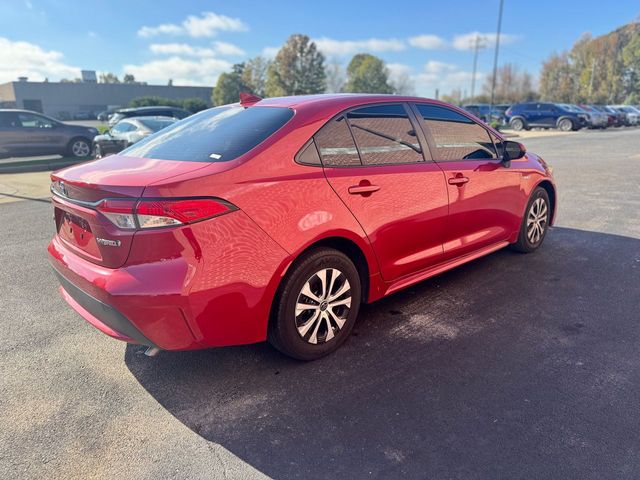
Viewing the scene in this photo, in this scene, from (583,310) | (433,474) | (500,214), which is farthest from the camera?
(500,214)

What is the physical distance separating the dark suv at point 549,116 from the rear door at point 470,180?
2952cm

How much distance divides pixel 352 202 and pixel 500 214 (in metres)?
2.07

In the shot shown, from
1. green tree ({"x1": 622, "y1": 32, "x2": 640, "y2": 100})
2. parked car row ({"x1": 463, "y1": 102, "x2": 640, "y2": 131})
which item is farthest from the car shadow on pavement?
green tree ({"x1": 622, "y1": 32, "x2": 640, "y2": 100})

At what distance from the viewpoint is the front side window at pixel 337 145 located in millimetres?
2947

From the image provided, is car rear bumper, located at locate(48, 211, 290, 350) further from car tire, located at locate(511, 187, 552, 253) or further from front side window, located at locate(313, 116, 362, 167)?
car tire, located at locate(511, 187, 552, 253)

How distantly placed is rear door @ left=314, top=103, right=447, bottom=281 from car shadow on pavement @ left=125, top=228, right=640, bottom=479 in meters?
0.57

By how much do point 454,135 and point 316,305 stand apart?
2.03 m

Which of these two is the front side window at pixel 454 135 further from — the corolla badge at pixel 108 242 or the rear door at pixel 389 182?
the corolla badge at pixel 108 242

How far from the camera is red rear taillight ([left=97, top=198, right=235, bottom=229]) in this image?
234 cm

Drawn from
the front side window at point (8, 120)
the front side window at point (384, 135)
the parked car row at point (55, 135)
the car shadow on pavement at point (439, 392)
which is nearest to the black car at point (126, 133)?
the parked car row at point (55, 135)

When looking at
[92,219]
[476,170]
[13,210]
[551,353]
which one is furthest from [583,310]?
[13,210]

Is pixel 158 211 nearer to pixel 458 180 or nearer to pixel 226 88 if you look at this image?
pixel 458 180

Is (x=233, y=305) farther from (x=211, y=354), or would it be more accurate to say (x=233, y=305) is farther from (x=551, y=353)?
(x=551, y=353)

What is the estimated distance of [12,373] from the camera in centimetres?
293
